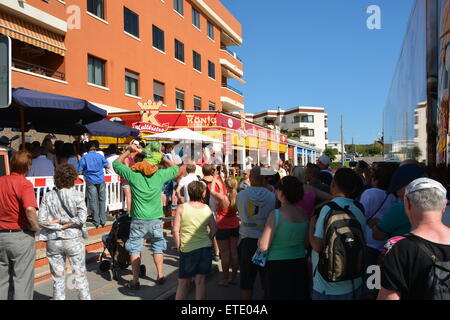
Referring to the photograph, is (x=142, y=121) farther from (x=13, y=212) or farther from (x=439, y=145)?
(x=439, y=145)

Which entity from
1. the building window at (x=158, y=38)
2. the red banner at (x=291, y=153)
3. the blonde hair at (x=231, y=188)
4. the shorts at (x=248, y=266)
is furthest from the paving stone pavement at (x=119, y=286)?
the red banner at (x=291, y=153)

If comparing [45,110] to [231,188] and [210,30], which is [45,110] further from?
[210,30]

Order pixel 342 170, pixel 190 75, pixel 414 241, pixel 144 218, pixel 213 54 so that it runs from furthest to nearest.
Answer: pixel 213 54 → pixel 190 75 → pixel 144 218 → pixel 342 170 → pixel 414 241

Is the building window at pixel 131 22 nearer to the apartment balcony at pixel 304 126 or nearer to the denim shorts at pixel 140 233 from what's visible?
the denim shorts at pixel 140 233

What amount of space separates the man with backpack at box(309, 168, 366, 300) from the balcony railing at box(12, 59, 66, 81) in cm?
1412

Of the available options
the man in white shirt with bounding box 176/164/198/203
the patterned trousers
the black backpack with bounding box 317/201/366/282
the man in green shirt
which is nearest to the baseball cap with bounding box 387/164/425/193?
the black backpack with bounding box 317/201/366/282

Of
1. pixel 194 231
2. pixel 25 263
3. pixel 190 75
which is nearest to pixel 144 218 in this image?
pixel 194 231

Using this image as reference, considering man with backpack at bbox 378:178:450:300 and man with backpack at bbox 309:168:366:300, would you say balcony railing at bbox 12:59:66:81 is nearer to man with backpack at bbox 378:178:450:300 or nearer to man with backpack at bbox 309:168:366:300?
man with backpack at bbox 309:168:366:300

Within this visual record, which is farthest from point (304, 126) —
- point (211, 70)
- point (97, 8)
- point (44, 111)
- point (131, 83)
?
point (44, 111)

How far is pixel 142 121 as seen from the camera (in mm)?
16906

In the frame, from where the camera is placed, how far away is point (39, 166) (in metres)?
6.59

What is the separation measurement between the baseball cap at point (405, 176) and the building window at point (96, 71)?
640 inches

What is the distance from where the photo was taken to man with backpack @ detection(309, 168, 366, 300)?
2.72 m
